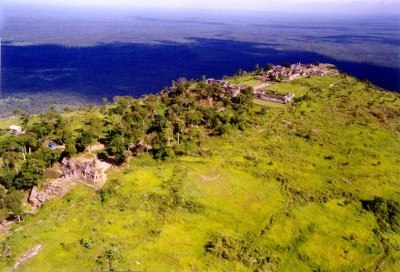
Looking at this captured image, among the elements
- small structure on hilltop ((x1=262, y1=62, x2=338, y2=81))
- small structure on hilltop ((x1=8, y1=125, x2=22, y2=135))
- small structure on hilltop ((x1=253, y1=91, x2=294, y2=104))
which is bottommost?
small structure on hilltop ((x1=8, y1=125, x2=22, y2=135))

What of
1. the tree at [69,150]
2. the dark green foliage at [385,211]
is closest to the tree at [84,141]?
the tree at [69,150]

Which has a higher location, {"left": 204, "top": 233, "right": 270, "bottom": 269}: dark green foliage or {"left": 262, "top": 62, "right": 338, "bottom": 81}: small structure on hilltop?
{"left": 262, "top": 62, "right": 338, "bottom": 81}: small structure on hilltop

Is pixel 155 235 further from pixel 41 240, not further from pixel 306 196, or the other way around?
pixel 306 196

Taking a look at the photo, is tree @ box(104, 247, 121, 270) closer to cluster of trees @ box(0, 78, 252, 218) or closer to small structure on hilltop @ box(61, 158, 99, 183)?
cluster of trees @ box(0, 78, 252, 218)

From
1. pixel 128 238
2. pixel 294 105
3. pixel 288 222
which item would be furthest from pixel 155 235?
pixel 294 105

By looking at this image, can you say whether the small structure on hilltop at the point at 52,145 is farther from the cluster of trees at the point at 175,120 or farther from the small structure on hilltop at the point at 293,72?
the small structure on hilltop at the point at 293,72

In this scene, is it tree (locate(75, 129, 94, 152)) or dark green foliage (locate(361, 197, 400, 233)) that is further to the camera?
tree (locate(75, 129, 94, 152))

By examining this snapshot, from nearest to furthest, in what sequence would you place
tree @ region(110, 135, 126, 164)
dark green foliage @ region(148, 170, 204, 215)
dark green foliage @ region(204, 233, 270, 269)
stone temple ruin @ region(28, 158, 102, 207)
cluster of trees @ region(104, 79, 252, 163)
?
dark green foliage @ region(204, 233, 270, 269) < dark green foliage @ region(148, 170, 204, 215) < stone temple ruin @ region(28, 158, 102, 207) < tree @ region(110, 135, 126, 164) < cluster of trees @ region(104, 79, 252, 163)

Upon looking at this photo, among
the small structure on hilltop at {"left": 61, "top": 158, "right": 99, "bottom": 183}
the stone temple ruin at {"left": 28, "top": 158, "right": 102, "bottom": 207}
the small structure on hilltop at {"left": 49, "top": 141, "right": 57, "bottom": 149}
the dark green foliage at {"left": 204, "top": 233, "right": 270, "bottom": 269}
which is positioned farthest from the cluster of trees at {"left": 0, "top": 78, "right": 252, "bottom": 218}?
the dark green foliage at {"left": 204, "top": 233, "right": 270, "bottom": 269}
